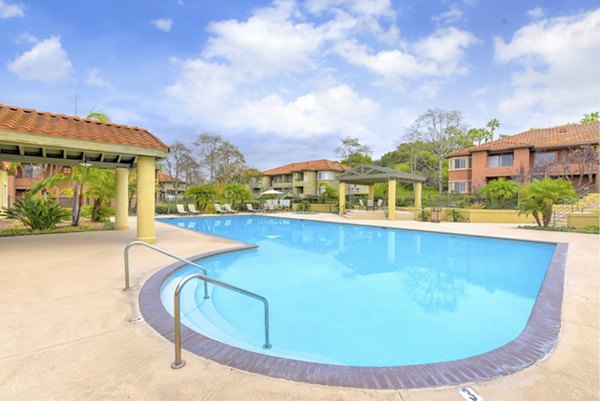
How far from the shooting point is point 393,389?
2.49 metres

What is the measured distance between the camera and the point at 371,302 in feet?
19.5

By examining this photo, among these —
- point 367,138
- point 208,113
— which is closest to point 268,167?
point 367,138

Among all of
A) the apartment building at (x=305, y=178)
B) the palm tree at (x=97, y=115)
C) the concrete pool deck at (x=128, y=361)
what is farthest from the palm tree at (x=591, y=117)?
the palm tree at (x=97, y=115)

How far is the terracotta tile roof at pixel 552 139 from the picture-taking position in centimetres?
2606

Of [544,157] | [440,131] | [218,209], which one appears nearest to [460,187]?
[544,157]

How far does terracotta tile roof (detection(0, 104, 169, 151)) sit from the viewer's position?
816 cm

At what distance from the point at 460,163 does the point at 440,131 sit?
8566 mm

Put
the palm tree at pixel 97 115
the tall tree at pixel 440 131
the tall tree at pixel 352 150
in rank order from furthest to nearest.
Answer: the tall tree at pixel 352 150, the tall tree at pixel 440 131, the palm tree at pixel 97 115

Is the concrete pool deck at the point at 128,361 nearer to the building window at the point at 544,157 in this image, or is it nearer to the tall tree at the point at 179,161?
the building window at the point at 544,157

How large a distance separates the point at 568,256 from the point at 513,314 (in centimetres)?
534

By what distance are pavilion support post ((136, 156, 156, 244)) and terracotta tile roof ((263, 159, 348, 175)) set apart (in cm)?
3860

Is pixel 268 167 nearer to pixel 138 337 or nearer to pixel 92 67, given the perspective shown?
pixel 92 67

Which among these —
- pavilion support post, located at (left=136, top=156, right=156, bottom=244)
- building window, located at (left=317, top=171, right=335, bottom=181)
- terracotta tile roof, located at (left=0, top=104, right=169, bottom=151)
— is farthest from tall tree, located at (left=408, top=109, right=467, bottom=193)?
terracotta tile roof, located at (left=0, top=104, right=169, bottom=151)

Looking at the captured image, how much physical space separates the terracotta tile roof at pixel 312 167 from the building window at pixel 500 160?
21756 mm
